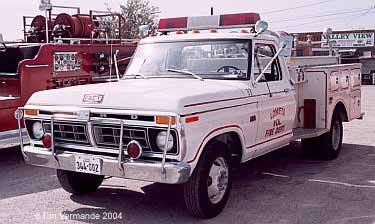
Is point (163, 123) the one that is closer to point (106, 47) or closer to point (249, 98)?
point (249, 98)

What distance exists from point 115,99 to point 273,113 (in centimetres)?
222

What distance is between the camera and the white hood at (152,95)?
4.73 m

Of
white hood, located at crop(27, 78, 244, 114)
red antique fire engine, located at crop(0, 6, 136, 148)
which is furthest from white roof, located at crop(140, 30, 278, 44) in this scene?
red antique fire engine, located at crop(0, 6, 136, 148)

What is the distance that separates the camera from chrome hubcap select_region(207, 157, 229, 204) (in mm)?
5246

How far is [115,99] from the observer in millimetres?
4953

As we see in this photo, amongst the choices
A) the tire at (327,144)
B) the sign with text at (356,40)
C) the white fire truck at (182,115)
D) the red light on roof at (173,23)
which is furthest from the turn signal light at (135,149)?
the sign with text at (356,40)

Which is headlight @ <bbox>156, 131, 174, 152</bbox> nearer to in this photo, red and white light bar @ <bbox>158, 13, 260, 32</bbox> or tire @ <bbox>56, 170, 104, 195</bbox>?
tire @ <bbox>56, 170, 104, 195</bbox>

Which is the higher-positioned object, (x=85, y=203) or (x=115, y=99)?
(x=115, y=99)

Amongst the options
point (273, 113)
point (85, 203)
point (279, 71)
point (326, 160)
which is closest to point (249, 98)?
point (273, 113)

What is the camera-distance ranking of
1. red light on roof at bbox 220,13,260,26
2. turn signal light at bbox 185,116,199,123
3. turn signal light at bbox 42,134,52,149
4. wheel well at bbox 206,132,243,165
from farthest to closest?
red light on roof at bbox 220,13,260,26, wheel well at bbox 206,132,243,165, turn signal light at bbox 42,134,52,149, turn signal light at bbox 185,116,199,123

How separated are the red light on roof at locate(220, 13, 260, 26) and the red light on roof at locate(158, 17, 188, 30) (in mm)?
603

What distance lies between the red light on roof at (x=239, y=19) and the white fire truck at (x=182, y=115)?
1 centimetres

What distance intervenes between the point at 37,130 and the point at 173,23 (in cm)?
289

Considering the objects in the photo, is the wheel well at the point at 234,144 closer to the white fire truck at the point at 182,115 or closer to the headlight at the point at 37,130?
the white fire truck at the point at 182,115
